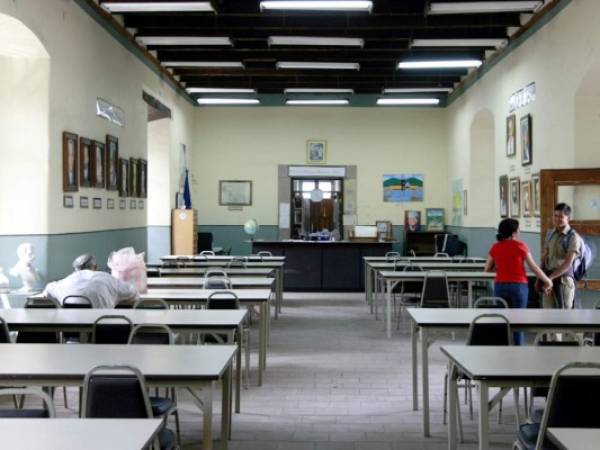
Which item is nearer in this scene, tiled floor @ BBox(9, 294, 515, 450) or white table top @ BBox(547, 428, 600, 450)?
white table top @ BBox(547, 428, 600, 450)

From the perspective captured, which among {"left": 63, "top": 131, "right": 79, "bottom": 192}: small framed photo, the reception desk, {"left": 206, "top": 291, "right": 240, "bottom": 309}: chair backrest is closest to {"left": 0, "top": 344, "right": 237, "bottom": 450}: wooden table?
{"left": 206, "top": 291, "right": 240, "bottom": 309}: chair backrest

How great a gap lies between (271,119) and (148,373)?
49.0 feet

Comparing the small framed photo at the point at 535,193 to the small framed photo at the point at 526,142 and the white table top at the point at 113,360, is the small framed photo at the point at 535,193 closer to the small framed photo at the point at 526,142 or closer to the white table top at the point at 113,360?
the small framed photo at the point at 526,142

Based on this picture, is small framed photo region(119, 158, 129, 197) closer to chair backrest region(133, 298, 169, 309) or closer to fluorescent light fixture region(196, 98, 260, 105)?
chair backrest region(133, 298, 169, 309)

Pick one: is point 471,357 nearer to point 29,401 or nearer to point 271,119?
point 29,401

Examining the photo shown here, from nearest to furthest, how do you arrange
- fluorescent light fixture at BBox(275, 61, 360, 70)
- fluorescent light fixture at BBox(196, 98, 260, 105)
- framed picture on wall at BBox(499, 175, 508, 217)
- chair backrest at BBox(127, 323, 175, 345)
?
chair backrest at BBox(127, 323, 175, 345) < framed picture on wall at BBox(499, 175, 508, 217) < fluorescent light fixture at BBox(275, 61, 360, 70) < fluorescent light fixture at BBox(196, 98, 260, 105)

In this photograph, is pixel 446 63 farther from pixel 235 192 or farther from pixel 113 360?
pixel 113 360

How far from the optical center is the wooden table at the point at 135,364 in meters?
3.38

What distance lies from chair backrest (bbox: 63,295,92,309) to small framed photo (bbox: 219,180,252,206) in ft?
39.1

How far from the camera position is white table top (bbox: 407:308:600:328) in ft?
16.7

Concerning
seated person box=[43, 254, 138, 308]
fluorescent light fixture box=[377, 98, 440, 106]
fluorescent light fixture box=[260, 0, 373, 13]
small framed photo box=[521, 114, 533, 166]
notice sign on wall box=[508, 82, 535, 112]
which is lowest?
seated person box=[43, 254, 138, 308]

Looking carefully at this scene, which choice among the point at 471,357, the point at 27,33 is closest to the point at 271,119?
the point at 27,33

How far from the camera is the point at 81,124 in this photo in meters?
9.62

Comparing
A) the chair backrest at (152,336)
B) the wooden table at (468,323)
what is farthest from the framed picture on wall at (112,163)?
the chair backrest at (152,336)
